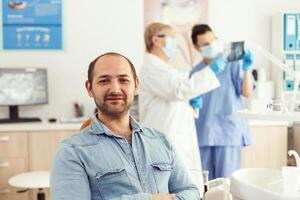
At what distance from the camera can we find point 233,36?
382 centimetres

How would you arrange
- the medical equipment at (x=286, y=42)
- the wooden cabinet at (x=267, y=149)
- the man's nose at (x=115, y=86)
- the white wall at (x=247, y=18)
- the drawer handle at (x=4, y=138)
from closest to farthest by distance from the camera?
the man's nose at (x=115, y=86), the drawer handle at (x=4, y=138), the wooden cabinet at (x=267, y=149), the medical equipment at (x=286, y=42), the white wall at (x=247, y=18)

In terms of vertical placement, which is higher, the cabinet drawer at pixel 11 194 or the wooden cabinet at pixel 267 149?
the wooden cabinet at pixel 267 149

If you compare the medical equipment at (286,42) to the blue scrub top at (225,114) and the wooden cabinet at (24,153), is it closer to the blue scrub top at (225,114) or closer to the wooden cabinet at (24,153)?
the blue scrub top at (225,114)

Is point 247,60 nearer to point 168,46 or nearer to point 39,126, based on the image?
point 168,46

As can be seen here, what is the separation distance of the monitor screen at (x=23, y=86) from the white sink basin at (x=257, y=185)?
7.70 feet

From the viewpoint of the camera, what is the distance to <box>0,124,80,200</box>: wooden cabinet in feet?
10.3

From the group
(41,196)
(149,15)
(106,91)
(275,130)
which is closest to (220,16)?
(149,15)

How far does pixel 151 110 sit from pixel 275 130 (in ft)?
4.53

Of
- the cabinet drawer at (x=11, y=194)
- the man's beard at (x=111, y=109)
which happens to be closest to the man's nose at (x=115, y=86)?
the man's beard at (x=111, y=109)

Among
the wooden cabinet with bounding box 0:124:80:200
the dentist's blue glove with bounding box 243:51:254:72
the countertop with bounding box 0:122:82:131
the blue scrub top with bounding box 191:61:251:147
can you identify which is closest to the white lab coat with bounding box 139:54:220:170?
the blue scrub top with bounding box 191:61:251:147

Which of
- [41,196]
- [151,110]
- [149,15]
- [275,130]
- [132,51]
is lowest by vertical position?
[41,196]

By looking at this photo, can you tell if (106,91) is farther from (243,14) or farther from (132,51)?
(243,14)

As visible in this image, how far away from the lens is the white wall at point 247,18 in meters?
3.80

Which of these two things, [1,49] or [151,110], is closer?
[151,110]
